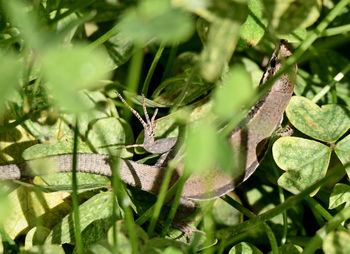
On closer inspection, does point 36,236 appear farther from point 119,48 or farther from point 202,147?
point 202,147

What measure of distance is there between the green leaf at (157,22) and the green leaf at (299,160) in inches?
46.5

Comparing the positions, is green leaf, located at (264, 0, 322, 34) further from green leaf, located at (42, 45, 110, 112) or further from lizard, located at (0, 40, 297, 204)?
green leaf, located at (42, 45, 110, 112)

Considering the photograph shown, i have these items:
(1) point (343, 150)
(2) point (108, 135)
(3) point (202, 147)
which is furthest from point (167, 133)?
(3) point (202, 147)

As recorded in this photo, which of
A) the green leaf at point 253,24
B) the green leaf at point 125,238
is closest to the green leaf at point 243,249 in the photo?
the green leaf at point 125,238

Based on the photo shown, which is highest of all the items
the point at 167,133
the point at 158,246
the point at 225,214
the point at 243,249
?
the point at 158,246

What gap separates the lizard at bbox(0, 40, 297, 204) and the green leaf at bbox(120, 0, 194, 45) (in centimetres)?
123

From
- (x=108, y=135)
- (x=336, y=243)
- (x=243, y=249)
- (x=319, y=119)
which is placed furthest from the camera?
(x=108, y=135)

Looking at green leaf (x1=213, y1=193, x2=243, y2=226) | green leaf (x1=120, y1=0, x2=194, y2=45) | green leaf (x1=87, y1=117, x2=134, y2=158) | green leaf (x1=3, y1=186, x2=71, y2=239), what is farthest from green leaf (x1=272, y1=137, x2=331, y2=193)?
green leaf (x1=120, y1=0, x2=194, y2=45)

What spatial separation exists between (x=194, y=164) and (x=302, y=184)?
1.12 metres

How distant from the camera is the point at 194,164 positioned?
82cm

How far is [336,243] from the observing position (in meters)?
1.36

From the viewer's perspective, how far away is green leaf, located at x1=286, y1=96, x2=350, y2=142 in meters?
1.88

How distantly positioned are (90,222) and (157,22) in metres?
1.27

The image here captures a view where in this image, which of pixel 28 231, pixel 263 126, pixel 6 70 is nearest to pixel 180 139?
pixel 263 126
